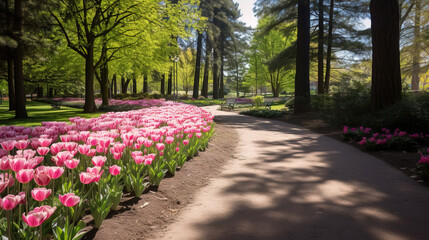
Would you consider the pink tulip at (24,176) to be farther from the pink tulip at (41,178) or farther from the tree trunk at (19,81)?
the tree trunk at (19,81)

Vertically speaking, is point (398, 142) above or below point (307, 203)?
above

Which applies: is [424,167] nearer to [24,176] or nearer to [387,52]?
[24,176]

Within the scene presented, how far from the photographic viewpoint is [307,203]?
12.8ft

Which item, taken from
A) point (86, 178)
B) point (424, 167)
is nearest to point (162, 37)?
point (424, 167)

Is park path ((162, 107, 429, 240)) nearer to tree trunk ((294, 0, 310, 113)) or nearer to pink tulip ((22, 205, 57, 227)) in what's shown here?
pink tulip ((22, 205, 57, 227))

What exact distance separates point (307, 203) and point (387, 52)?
7.84 meters

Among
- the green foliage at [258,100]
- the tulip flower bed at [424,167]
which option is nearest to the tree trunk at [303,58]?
the green foliage at [258,100]

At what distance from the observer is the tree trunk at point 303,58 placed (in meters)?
15.9

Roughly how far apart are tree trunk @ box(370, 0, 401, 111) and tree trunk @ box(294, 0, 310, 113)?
6.38m

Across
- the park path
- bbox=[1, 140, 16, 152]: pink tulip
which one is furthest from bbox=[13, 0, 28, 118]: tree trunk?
bbox=[1, 140, 16, 152]: pink tulip

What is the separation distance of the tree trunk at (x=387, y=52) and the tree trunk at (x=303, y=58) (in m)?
→ 6.38

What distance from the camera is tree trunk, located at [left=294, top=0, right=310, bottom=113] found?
15852 mm

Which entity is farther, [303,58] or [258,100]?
[258,100]

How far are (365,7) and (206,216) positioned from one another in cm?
1937
